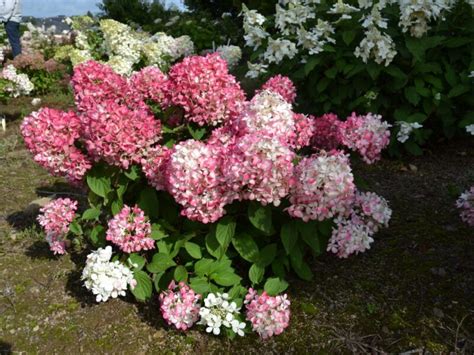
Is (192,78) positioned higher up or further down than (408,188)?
higher up

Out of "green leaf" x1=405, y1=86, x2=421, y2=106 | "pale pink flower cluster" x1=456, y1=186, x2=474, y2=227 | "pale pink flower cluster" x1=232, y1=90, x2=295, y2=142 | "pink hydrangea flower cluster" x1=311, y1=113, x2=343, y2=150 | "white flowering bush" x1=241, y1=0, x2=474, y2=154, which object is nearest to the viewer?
"pale pink flower cluster" x1=232, y1=90, x2=295, y2=142

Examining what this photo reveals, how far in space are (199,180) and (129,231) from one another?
1.81 feet

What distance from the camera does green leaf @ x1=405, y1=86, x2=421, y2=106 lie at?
3676mm

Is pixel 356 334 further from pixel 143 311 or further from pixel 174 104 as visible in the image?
pixel 174 104

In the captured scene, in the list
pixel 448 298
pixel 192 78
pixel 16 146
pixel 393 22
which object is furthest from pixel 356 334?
pixel 16 146

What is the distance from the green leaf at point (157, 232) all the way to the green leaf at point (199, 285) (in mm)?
265

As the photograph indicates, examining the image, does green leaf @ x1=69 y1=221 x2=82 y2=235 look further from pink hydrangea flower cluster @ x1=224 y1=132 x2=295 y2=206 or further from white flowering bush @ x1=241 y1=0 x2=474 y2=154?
white flowering bush @ x1=241 y1=0 x2=474 y2=154

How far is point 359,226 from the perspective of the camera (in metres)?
2.48

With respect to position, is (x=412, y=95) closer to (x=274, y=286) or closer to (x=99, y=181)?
(x=274, y=286)

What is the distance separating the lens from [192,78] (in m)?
2.30

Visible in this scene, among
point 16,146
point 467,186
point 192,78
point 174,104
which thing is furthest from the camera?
point 16,146

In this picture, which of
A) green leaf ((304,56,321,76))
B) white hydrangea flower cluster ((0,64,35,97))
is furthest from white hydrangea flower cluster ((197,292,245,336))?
white hydrangea flower cluster ((0,64,35,97))

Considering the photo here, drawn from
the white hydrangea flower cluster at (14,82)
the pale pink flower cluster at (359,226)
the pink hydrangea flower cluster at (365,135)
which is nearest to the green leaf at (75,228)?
the pale pink flower cluster at (359,226)

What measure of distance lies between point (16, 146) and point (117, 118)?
391 centimetres
